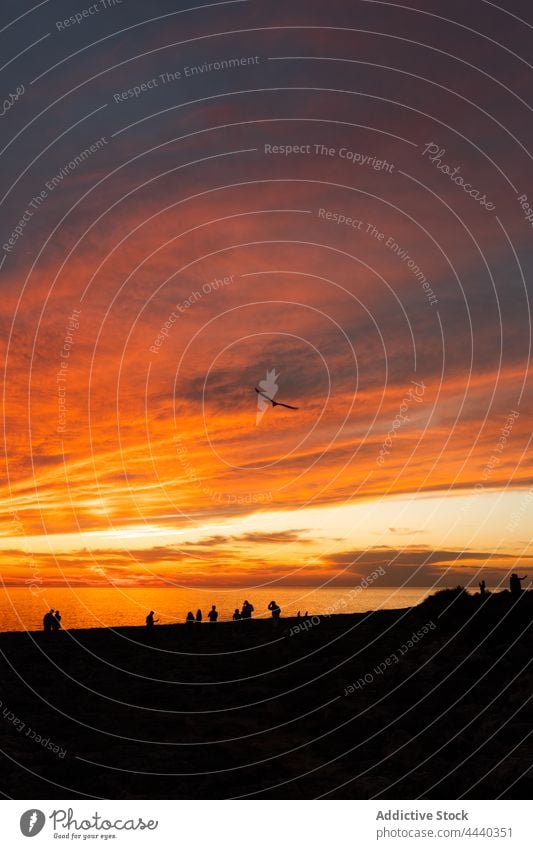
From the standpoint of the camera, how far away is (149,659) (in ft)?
111

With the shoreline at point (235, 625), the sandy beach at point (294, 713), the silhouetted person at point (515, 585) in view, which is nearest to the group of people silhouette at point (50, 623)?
the shoreline at point (235, 625)

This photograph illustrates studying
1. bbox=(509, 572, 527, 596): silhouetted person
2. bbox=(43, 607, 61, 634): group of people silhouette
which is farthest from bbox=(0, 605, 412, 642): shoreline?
bbox=(509, 572, 527, 596): silhouetted person

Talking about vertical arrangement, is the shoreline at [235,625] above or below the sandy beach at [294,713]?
above

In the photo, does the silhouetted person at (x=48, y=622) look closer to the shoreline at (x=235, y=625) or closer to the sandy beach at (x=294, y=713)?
the shoreline at (x=235, y=625)

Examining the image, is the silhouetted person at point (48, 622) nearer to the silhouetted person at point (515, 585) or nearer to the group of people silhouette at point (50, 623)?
the group of people silhouette at point (50, 623)

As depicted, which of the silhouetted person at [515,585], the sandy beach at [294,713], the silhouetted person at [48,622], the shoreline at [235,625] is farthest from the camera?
the silhouetted person at [48,622]

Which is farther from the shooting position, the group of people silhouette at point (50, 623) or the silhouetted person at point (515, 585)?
the group of people silhouette at point (50, 623)

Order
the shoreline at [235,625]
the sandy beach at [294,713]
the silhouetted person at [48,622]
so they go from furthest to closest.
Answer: the silhouetted person at [48,622], the shoreline at [235,625], the sandy beach at [294,713]

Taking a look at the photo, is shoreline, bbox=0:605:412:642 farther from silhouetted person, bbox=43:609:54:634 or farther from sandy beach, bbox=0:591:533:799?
sandy beach, bbox=0:591:533:799

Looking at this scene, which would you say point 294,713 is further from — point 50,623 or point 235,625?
point 50,623
